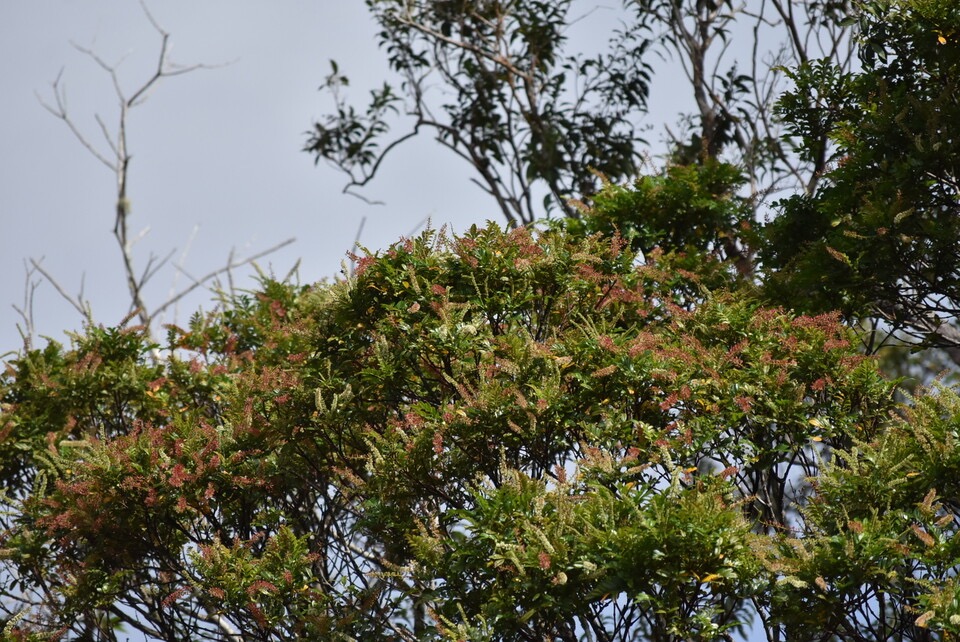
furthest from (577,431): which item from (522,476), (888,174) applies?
(888,174)

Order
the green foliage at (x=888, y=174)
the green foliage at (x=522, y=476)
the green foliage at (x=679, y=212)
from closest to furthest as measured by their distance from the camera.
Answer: the green foliage at (x=522, y=476)
the green foliage at (x=888, y=174)
the green foliage at (x=679, y=212)

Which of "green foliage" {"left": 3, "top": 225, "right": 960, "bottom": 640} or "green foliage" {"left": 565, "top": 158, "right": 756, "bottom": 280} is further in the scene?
"green foliage" {"left": 565, "top": 158, "right": 756, "bottom": 280}

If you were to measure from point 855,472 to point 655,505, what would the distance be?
1.05 m

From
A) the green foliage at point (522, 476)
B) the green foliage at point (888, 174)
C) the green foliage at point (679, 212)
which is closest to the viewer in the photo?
the green foliage at point (522, 476)

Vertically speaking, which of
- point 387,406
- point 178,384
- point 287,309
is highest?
point 287,309

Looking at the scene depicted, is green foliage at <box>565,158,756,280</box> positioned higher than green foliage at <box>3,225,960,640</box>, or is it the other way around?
green foliage at <box>565,158,756,280</box>

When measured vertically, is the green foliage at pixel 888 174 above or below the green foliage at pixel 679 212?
below

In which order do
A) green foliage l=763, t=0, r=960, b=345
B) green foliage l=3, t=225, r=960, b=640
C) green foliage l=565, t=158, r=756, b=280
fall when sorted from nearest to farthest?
green foliage l=3, t=225, r=960, b=640, green foliage l=763, t=0, r=960, b=345, green foliage l=565, t=158, r=756, b=280

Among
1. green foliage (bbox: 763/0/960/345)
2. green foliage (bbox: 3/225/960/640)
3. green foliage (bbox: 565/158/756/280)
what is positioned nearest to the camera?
green foliage (bbox: 3/225/960/640)

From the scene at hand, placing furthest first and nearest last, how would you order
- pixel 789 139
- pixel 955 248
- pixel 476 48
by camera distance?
pixel 476 48, pixel 789 139, pixel 955 248

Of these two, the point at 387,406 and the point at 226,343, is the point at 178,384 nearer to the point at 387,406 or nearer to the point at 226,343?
the point at 226,343

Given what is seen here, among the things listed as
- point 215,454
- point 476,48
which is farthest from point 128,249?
point 215,454

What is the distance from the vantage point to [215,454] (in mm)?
6266

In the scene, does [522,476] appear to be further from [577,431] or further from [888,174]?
[888,174]
